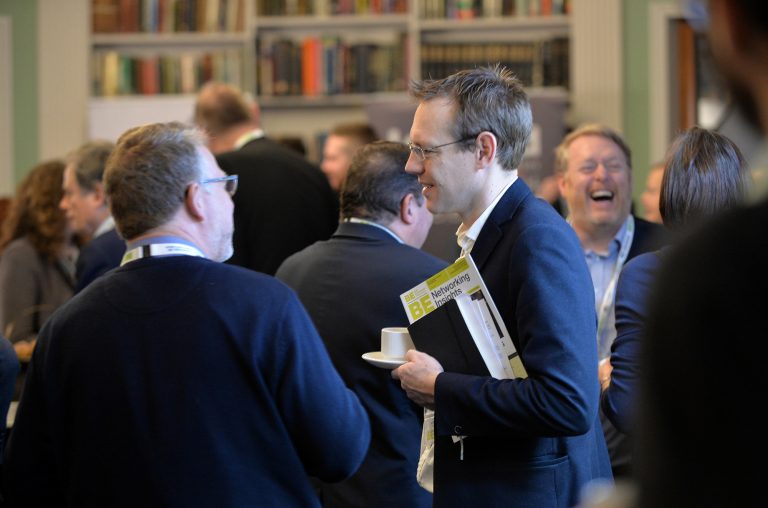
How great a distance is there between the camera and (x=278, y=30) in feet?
22.4

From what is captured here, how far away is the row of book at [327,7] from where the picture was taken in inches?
264

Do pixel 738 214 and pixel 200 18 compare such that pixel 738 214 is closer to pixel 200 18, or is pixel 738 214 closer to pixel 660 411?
pixel 660 411

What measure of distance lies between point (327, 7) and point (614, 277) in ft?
13.9

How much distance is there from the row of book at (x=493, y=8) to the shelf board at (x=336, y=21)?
0.66ft

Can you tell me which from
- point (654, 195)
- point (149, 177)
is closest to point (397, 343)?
point (149, 177)

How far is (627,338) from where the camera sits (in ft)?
6.80

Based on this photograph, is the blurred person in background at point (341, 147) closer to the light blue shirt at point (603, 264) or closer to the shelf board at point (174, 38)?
the shelf board at point (174, 38)

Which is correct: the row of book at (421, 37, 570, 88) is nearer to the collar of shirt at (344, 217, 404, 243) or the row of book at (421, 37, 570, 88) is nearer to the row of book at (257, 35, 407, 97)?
the row of book at (257, 35, 407, 97)

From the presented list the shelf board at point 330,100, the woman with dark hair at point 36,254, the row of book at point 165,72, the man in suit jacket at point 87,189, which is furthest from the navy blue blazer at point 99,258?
the row of book at point 165,72

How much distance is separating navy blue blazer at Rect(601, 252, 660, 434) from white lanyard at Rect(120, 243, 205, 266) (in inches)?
35.2

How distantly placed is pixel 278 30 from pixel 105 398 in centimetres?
544

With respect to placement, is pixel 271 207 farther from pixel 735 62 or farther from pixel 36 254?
pixel 735 62

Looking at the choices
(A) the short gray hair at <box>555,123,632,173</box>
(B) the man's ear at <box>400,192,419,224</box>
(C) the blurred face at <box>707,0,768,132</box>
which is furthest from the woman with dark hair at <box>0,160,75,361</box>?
(C) the blurred face at <box>707,0,768,132</box>

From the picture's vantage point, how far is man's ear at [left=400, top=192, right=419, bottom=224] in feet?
8.86
